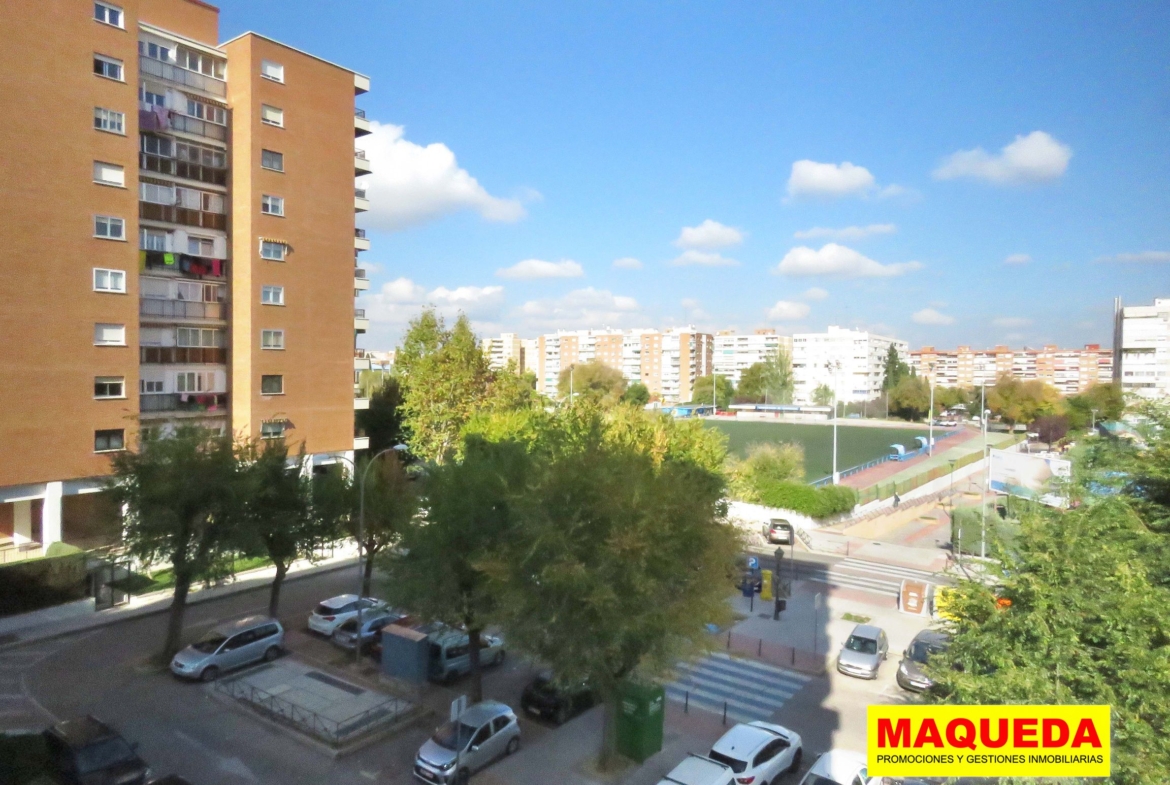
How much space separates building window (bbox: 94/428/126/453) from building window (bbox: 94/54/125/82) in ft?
40.8

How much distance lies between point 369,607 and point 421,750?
800 cm

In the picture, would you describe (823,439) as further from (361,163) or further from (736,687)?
(736,687)

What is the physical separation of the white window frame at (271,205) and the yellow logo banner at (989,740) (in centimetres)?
3032

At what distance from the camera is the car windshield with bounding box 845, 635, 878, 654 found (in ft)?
61.9

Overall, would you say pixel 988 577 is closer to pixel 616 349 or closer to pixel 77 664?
pixel 77 664

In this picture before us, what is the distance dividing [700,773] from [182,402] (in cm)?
2604

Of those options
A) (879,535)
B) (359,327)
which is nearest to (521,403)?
(359,327)

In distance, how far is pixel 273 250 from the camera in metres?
31.5

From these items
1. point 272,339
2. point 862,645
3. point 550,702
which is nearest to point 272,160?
point 272,339

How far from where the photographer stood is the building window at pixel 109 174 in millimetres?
25766

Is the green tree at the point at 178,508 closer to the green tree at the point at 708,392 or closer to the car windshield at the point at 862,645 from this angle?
the car windshield at the point at 862,645

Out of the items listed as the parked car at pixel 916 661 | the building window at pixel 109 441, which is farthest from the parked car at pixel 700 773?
the building window at pixel 109 441

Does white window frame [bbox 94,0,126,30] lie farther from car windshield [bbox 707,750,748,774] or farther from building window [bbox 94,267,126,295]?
car windshield [bbox 707,750,748,774]

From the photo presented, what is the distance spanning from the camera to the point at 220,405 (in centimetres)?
3130
